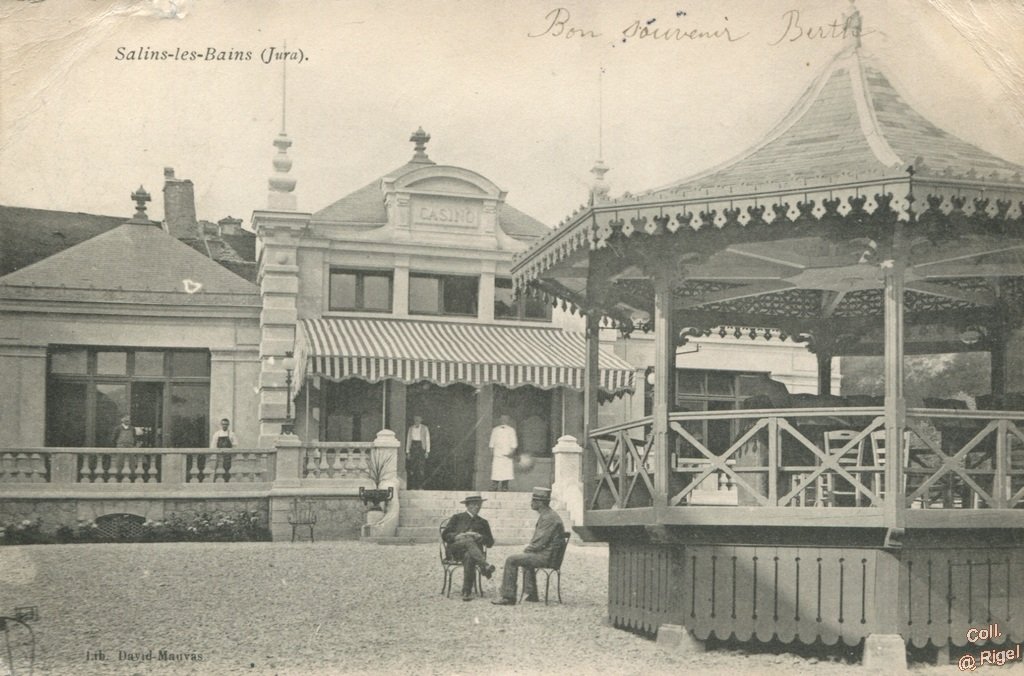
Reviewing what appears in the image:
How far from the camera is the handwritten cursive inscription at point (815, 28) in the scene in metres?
12.6

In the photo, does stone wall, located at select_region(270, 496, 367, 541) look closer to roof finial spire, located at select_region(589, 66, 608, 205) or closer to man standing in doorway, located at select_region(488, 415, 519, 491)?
man standing in doorway, located at select_region(488, 415, 519, 491)

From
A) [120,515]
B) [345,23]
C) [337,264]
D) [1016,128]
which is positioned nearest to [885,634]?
[1016,128]

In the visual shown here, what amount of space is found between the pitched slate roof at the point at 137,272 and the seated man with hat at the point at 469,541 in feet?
43.1

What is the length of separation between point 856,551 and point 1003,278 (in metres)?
5.12

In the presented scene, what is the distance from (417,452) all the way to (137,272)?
736cm

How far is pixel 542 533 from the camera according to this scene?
14195 mm

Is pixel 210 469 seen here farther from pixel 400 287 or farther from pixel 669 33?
pixel 669 33

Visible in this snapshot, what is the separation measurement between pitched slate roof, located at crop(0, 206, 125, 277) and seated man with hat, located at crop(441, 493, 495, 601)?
23.0ft

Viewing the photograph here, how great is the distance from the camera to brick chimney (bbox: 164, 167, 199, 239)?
23.0 meters

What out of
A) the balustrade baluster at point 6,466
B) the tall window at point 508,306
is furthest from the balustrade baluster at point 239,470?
the tall window at point 508,306

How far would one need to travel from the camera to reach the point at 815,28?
12.8 m

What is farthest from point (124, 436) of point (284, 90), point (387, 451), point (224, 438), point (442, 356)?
point (284, 90)

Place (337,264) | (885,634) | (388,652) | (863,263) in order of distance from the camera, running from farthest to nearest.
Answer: (337,264)
(863,263)
(388,652)
(885,634)

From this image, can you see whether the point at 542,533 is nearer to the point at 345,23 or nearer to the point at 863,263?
the point at 863,263
